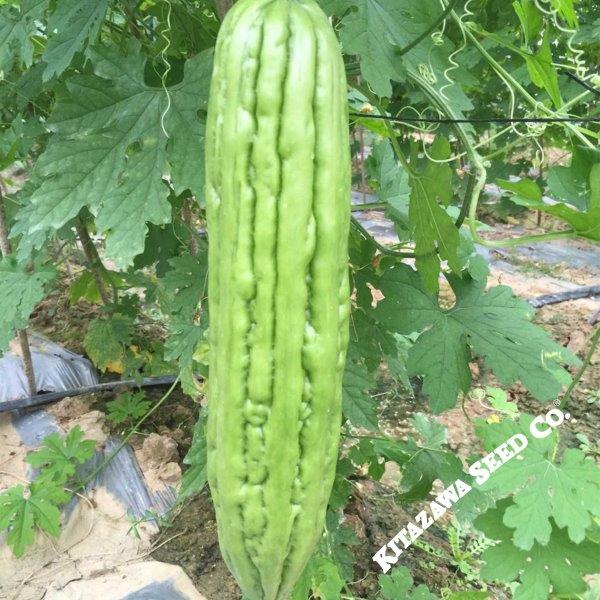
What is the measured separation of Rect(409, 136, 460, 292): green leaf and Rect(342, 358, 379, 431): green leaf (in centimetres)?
31

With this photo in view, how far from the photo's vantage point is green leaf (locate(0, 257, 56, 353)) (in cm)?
165

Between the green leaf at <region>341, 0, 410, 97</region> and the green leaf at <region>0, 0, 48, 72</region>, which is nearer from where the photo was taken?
the green leaf at <region>341, 0, 410, 97</region>

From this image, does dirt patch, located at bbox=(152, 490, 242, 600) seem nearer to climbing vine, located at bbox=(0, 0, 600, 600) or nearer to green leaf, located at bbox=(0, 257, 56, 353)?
climbing vine, located at bbox=(0, 0, 600, 600)

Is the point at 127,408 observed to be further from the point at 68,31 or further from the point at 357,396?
the point at 68,31

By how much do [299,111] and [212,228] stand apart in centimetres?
19

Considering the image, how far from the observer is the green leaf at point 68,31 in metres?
1.16

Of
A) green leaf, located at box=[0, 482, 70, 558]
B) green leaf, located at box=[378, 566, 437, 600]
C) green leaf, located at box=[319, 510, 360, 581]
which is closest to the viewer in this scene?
green leaf, located at box=[378, 566, 437, 600]

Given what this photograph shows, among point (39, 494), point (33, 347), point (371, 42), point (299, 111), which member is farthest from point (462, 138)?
point (33, 347)

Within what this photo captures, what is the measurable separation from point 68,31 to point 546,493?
134 cm

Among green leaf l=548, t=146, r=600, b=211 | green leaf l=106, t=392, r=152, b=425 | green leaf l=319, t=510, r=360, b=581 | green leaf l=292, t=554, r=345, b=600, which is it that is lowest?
green leaf l=319, t=510, r=360, b=581

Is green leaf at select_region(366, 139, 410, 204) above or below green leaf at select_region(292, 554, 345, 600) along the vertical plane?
above

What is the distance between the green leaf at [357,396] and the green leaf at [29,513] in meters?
1.13

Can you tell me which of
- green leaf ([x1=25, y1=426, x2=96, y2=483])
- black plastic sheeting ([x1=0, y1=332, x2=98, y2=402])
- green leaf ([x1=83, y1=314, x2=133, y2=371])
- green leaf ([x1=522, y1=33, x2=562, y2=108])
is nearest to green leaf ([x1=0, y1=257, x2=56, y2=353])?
green leaf ([x1=25, y1=426, x2=96, y2=483])

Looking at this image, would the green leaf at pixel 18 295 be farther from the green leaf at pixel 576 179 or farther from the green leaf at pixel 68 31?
the green leaf at pixel 576 179
